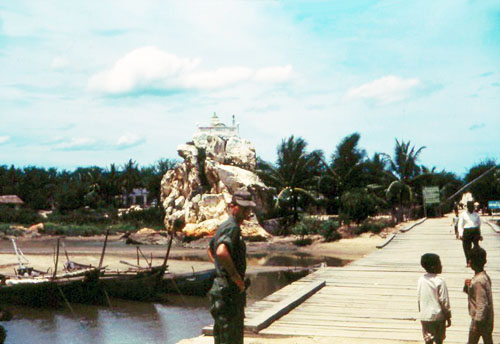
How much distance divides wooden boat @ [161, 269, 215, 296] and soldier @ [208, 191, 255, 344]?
49.7 feet

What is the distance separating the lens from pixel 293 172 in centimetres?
4328

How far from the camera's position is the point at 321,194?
150 ft

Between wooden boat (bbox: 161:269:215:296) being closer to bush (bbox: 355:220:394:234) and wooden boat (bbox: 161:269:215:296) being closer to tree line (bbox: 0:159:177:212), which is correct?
bush (bbox: 355:220:394:234)

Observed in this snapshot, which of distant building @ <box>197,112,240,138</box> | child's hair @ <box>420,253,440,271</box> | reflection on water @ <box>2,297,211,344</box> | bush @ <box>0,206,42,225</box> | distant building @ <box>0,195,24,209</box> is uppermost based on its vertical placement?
distant building @ <box>197,112,240,138</box>

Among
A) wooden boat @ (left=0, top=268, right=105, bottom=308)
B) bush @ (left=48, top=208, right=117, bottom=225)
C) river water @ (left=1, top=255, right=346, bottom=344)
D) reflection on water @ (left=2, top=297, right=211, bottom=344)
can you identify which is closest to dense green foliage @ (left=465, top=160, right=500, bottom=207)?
bush @ (left=48, top=208, right=117, bottom=225)

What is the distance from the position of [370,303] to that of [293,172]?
110ft

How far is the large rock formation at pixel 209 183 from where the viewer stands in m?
44.2

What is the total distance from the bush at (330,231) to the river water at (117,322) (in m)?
16.4

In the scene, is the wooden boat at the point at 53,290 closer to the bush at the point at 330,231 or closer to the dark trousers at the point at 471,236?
the dark trousers at the point at 471,236

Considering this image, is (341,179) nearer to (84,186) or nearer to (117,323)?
(117,323)

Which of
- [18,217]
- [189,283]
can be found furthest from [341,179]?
[18,217]

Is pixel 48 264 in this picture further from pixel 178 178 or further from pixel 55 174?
pixel 55 174

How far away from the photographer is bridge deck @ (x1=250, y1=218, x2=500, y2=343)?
788 centimetres

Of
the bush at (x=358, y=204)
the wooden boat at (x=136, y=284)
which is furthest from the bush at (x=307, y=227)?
the wooden boat at (x=136, y=284)
